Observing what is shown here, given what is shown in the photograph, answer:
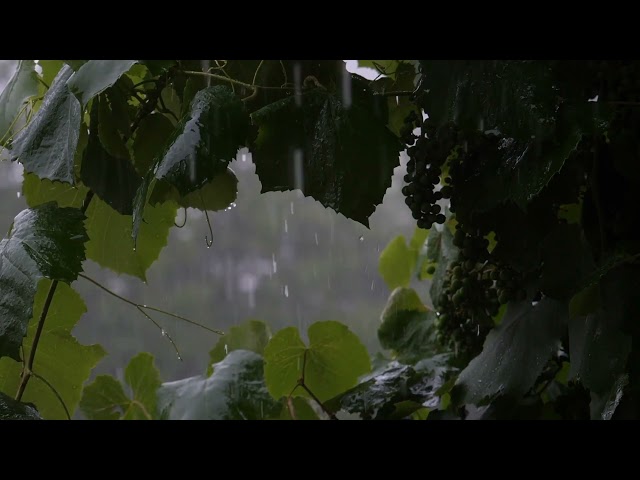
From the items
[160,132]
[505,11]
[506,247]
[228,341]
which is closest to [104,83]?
[160,132]

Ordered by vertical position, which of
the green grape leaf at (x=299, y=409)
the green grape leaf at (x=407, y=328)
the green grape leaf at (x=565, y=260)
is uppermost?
the green grape leaf at (x=565, y=260)

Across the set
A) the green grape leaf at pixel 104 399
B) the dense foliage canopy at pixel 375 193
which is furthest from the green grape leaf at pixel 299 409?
the green grape leaf at pixel 104 399

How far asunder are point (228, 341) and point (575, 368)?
52cm

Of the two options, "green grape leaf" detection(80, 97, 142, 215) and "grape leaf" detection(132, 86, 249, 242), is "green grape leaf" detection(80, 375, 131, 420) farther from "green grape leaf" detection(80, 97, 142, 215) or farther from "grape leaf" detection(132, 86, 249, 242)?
"grape leaf" detection(132, 86, 249, 242)

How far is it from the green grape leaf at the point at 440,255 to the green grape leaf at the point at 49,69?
0.47 meters

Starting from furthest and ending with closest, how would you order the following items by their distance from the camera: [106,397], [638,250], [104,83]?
[106,397] → [638,250] → [104,83]

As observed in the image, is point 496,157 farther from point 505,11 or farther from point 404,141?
point 505,11

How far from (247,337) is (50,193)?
40 centimetres

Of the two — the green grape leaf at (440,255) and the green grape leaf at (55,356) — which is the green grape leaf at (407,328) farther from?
the green grape leaf at (55,356)

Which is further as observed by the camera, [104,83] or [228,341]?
[228,341]

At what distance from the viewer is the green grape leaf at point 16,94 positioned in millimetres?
656

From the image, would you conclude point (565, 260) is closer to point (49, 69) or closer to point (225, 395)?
point (225, 395)

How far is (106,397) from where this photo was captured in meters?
0.96
